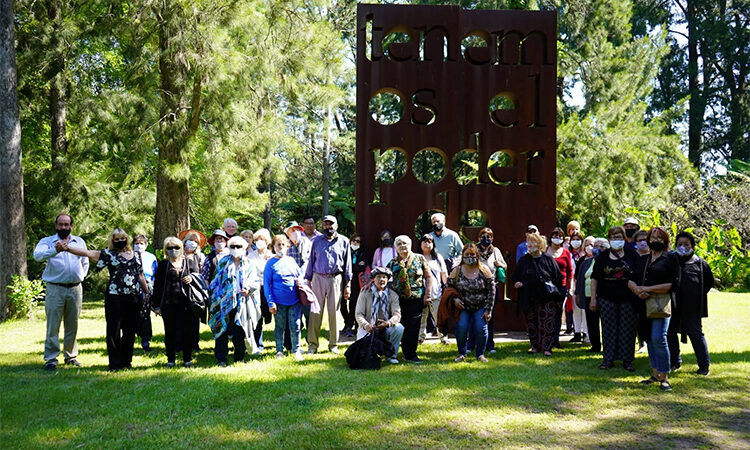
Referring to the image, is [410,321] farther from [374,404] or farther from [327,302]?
[374,404]

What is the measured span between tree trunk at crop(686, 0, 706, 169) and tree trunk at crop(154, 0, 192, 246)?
23487 millimetres

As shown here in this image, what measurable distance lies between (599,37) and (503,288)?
1407 centimetres

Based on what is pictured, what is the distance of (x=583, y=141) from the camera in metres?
16.3

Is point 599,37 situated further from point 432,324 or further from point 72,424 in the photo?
point 72,424

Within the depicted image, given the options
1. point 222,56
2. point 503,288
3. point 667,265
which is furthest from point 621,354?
point 222,56

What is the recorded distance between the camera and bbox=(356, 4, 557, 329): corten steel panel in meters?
9.10

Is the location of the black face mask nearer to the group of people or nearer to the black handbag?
the group of people

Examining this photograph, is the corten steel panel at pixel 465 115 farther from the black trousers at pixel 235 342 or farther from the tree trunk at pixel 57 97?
the tree trunk at pixel 57 97

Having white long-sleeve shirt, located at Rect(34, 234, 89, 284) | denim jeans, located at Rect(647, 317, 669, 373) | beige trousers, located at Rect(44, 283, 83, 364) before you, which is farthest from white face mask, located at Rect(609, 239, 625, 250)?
beige trousers, located at Rect(44, 283, 83, 364)

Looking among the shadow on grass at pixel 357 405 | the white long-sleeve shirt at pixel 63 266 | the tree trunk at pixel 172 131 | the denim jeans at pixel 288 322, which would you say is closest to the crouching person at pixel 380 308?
the shadow on grass at pixel 357 405

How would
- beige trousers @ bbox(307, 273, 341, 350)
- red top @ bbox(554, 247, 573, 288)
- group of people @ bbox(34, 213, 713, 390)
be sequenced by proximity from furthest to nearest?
red top @ bbox(554, 247, 573, 288) < beige trousers @ bbox(307, 273, 341, 350) < group of people @ bbox(34, 213, 713, 390)

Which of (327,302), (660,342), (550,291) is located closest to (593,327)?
(550,291)

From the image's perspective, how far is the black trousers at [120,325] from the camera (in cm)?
652

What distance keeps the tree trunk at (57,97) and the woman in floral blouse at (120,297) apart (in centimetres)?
944
